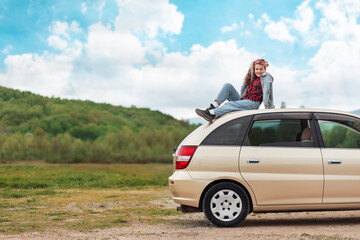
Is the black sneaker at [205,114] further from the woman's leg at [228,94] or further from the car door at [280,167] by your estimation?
the car door at [280,167]

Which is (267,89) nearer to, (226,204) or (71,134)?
(226,204)

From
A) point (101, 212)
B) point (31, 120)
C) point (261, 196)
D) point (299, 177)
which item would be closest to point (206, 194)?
point (261, 196)

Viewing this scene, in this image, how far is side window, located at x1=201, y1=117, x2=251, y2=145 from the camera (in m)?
8.47

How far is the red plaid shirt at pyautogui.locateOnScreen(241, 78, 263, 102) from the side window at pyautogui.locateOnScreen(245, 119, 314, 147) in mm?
869

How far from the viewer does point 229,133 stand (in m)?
8.52

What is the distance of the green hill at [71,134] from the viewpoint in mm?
113312

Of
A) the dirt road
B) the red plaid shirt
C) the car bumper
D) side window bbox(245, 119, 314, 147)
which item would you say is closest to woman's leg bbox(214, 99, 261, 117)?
the red plaid shirt

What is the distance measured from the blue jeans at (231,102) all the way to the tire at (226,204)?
133 centimetres

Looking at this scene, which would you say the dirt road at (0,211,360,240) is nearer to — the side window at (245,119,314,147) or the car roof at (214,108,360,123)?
the side window at (245,119,314,147)

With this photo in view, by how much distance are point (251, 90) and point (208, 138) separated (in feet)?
5.05

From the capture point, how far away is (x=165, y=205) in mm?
12719

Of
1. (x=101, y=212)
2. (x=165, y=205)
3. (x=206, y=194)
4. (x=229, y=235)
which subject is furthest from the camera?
(x=165, y=205)

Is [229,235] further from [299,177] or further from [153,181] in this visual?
[153,181]

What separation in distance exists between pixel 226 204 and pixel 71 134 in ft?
403
